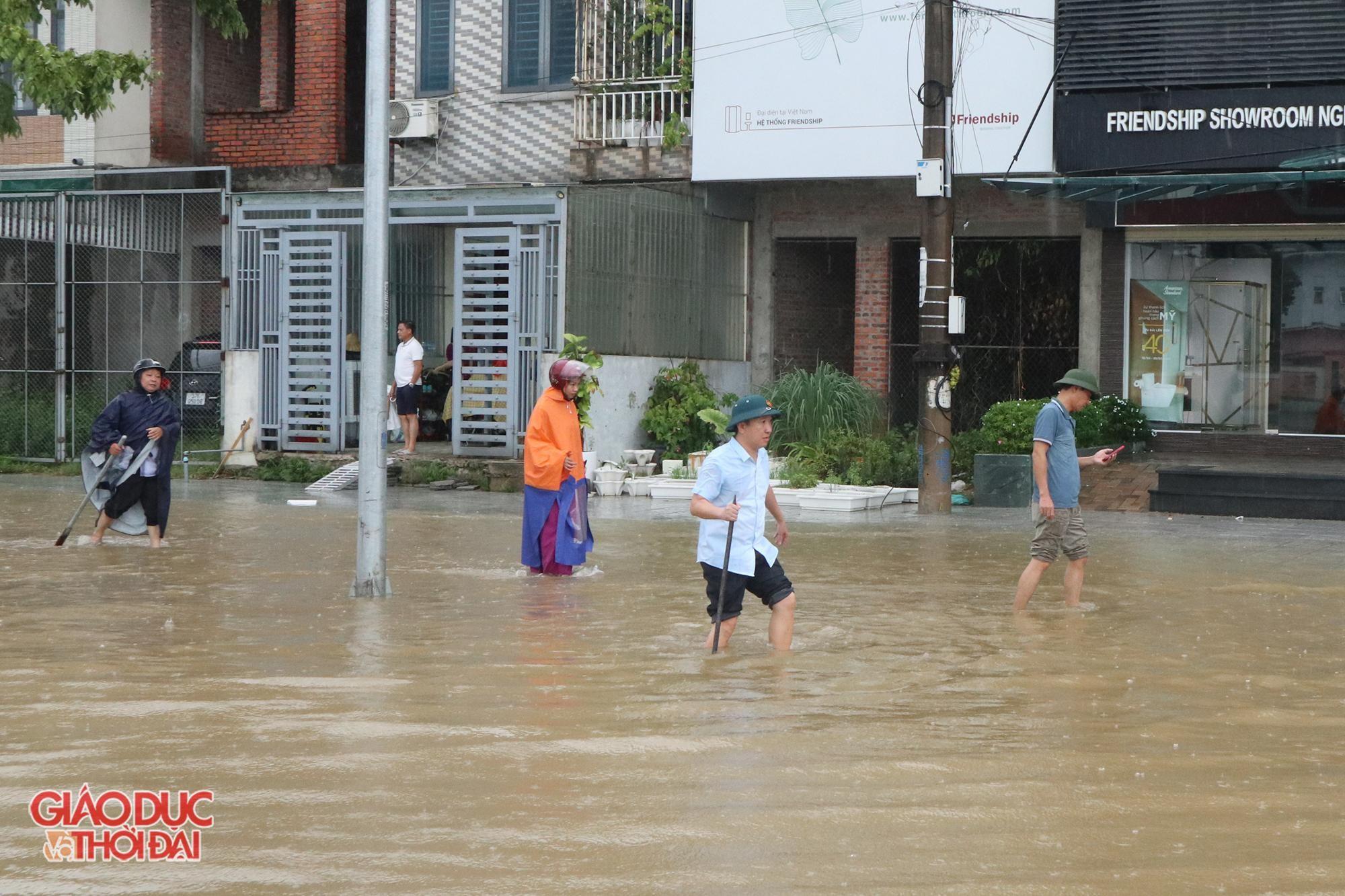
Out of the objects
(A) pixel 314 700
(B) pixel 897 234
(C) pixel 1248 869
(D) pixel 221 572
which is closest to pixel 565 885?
(C) pixel 1248 869

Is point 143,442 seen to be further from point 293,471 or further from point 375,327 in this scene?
point 293,471

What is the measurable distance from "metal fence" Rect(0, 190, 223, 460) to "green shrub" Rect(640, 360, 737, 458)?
652 cm

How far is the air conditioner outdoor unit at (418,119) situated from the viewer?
81.8 ft

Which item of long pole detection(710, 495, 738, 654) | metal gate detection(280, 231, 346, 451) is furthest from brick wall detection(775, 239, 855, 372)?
long pole detection(710, 495, 738, 654)

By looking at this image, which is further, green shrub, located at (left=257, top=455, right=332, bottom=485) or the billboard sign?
green shrub, located at (left=257, top=455, right=332, bottom=485)

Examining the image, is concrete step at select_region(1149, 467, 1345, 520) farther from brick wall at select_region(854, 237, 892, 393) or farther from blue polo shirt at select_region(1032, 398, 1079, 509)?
blue polo shirt at select_region(1032, 398, 1079, 509)

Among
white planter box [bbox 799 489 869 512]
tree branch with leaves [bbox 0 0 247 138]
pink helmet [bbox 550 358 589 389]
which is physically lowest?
white planter box [bbox 799 489 869 512]

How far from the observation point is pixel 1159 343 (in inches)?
893

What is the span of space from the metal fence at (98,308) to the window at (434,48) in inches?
142

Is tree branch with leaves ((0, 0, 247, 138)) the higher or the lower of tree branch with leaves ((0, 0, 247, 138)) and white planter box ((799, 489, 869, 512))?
the higher

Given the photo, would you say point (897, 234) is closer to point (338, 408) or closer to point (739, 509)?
point (338, 408)

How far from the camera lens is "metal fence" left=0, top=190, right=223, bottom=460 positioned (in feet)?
78.6

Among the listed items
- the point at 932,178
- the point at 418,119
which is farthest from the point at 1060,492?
the point at 418,119

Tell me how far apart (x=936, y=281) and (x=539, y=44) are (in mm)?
8888
